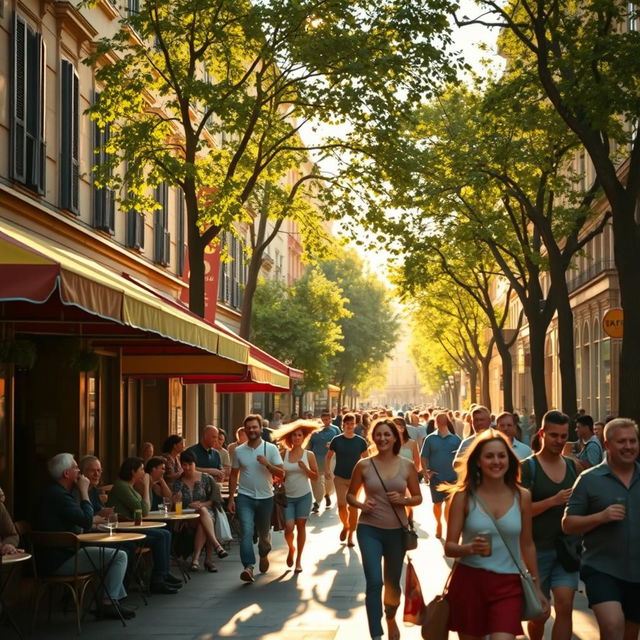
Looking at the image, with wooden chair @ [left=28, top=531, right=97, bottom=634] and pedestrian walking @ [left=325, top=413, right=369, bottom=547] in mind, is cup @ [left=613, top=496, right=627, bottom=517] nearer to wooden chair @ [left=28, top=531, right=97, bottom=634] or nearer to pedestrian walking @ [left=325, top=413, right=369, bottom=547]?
wooden chair @ [left=28, top=531, right=97, bottom=634]

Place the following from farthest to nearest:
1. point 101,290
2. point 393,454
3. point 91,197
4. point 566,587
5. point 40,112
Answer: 1. point 91,197
2. point 40,112
3. point 393,454
4. point 101,290
5. point 566,587

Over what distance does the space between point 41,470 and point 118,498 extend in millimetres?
3597

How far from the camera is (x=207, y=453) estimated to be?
18.1m

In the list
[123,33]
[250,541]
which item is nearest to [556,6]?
[123,33]

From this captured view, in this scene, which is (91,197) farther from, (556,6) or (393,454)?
(393,454)

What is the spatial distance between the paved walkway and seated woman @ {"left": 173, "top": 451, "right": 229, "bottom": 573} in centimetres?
29

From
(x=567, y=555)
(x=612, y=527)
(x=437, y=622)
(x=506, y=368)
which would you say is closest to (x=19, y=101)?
(x=567, y=555)

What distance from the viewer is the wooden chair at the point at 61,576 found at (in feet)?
36.8

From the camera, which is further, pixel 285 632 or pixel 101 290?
pixel 285 632

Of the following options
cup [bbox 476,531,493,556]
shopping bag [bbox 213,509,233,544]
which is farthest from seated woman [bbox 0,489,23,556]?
shopping bag [bbox 213,509,233,544]

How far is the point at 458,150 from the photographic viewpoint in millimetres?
26094

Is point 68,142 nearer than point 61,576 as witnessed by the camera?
No

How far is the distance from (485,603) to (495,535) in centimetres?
37

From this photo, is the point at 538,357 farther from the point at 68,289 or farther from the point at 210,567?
the point at 68,289
